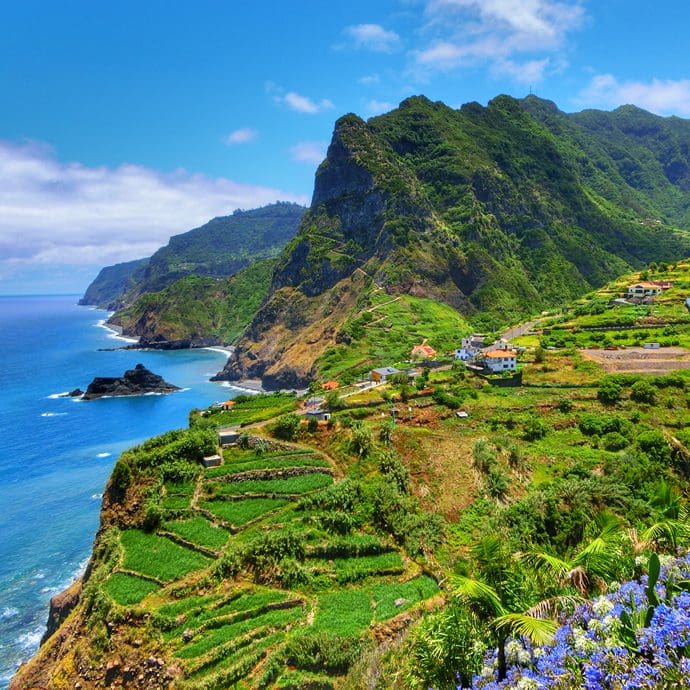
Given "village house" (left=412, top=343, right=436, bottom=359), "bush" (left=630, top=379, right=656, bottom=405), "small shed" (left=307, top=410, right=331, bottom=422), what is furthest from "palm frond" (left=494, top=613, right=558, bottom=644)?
"village house" (left=412, top=343, right=436, bottom=359)

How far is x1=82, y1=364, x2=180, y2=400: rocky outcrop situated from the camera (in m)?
113

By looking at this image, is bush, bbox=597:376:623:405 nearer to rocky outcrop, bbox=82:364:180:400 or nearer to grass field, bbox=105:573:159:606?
grass field, bbox=105:573:159:606

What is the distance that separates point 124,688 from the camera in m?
24.8

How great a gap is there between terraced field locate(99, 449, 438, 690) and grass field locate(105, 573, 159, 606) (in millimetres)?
60

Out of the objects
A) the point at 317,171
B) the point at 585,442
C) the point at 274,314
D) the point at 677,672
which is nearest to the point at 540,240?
the point at 317,171

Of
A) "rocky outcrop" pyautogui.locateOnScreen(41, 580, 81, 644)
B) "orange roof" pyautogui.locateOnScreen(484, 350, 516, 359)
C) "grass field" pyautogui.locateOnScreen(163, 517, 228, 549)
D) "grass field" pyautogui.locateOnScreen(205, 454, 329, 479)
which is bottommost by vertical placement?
"rocky outcrop" pyautogui.locateOnScreen(41, 580, 81, 644)

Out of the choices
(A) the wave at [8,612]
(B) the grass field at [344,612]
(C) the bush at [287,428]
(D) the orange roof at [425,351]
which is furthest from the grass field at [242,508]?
(D) the orange roof at [425,351]

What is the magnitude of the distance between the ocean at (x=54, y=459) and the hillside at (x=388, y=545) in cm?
953

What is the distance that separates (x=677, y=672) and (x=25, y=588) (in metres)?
52.9

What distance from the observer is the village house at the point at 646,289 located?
310ft

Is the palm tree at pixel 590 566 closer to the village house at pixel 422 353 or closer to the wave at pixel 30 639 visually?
the wave at pixel 30 639

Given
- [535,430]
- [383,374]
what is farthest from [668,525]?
[383,374]

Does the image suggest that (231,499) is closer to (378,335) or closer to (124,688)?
(124,688)

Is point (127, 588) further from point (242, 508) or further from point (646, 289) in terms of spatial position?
point (646, 289)
